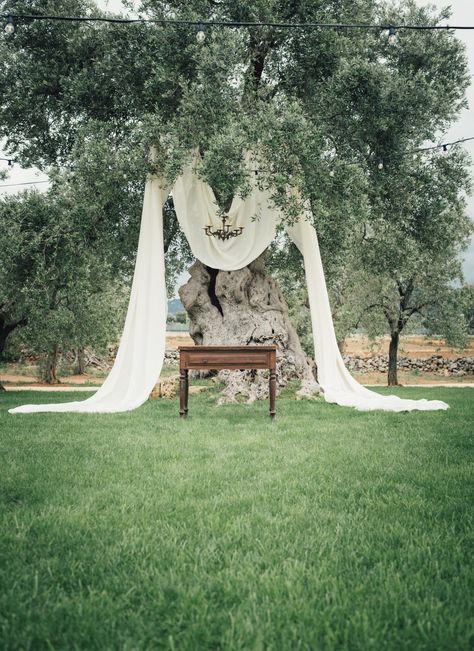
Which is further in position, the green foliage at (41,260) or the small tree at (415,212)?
the small tree at (415,212)

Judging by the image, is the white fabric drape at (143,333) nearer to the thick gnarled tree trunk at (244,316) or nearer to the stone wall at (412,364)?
the thick gnarled tree trunk at (244,316)

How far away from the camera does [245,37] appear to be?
34.3 ft

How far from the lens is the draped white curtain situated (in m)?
9.34

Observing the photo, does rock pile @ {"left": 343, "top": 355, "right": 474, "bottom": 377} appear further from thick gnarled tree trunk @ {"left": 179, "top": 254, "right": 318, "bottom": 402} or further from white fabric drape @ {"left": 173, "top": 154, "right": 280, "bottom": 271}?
white fabric drape @ {"left": 173, "top": 154, "right": 280, "bottom": 271}

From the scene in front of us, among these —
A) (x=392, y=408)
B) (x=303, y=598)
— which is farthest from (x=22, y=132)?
(x=303, y=598)

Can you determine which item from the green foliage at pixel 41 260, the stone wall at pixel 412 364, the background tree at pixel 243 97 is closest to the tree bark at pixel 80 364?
the stone wall at pixel 412 364

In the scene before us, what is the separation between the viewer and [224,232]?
10250mm

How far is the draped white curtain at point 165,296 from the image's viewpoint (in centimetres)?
934

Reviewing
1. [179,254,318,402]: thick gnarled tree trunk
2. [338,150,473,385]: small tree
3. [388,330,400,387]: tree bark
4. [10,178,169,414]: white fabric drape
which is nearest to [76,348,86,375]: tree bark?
[388,330,400,387]: tree bark

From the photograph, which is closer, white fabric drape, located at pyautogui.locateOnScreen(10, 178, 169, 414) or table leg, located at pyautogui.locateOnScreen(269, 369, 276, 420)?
table leg, located at pyautogui.locateOnScreen(269, 369, 276, 420)

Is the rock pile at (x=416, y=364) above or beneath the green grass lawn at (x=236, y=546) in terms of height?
beneath

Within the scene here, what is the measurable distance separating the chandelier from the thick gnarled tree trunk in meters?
1.68

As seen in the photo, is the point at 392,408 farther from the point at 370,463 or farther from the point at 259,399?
the point at 370,463

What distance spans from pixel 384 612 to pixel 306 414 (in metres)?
6.27
